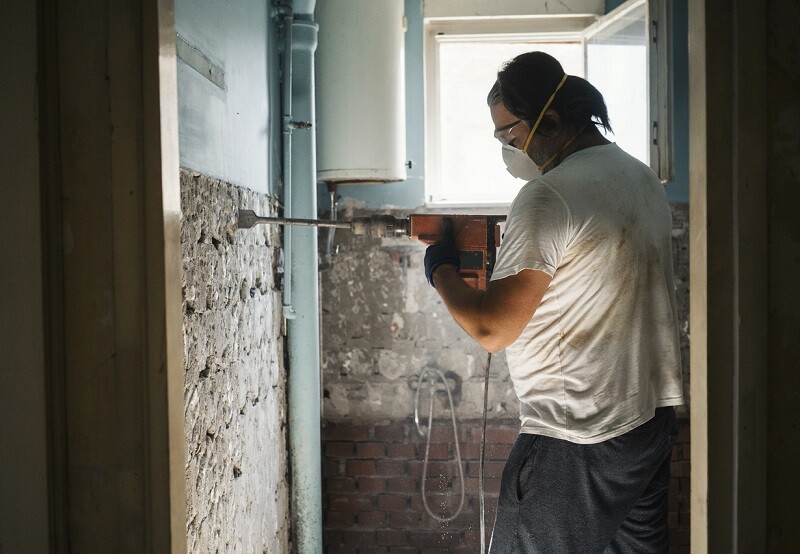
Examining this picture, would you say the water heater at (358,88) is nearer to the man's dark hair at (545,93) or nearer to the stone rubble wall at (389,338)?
the stone rubble wall at (389,338)

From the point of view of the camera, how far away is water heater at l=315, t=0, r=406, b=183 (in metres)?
2.45

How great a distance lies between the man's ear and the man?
82 millimetres

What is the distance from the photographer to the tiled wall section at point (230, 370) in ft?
4.32

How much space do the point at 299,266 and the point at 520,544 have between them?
127 cm

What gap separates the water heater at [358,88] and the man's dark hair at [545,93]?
1.07m

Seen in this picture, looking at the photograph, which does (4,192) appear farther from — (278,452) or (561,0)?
(561,0)

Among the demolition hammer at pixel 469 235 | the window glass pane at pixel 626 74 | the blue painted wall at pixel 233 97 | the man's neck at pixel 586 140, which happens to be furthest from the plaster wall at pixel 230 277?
the window glass pane at pixel 626 74

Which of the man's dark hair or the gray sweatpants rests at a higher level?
the man's dark hair

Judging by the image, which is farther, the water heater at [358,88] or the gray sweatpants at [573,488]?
the water heater at [358,88]

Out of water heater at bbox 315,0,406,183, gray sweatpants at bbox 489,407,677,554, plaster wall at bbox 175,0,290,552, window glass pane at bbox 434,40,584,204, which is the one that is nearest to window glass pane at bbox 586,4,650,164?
window glass pane at bbox 434,40,584,204

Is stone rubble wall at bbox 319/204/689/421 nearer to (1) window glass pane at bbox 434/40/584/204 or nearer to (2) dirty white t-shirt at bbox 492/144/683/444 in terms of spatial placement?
(1) window glass pane at bbox 434/40/584/204

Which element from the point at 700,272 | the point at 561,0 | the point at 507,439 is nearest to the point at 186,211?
the point at 700,272

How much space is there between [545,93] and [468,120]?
4.59 ft

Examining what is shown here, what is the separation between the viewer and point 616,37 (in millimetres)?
2561
